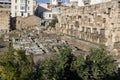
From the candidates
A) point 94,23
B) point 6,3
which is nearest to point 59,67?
point 94,23

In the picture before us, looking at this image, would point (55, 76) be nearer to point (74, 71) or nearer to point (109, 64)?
point (74, 71)

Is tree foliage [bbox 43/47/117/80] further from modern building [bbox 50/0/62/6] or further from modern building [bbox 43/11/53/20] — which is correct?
modern building [bbox 50/0/62/6]

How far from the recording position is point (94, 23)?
142 ft

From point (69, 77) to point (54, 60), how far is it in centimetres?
154

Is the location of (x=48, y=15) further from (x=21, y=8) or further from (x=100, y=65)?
(x=100, y=65)

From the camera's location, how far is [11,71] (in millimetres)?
A: 18031

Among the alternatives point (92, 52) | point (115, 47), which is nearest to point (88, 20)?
point (115, 47)

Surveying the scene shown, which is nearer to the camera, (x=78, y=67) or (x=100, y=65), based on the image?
Result: (x=78, y=67)

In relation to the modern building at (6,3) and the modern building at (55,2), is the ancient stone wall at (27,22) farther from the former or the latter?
the modern building at (55,2)

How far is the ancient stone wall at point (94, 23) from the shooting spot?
115ft

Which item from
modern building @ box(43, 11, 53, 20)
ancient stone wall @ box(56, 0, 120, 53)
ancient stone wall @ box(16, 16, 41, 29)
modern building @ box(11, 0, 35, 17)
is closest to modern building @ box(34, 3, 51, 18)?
modern building @ box(43, 11, 53, 20)

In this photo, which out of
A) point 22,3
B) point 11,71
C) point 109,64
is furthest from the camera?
point 22,3

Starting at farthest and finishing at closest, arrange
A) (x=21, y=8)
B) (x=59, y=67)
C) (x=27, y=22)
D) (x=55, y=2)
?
(x=55, y=2)
(x=21, y=8)
(x=27, y=22)
(x=59, y=67)

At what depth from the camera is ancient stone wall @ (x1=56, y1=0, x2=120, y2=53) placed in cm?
3494
